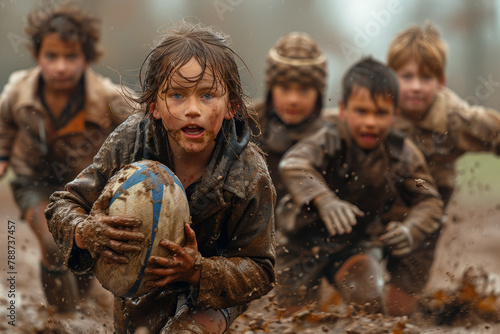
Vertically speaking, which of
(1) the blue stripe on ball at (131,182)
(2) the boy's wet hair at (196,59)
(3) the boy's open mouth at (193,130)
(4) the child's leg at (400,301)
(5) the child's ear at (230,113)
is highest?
(2) the boy's wet hair at (196,59)

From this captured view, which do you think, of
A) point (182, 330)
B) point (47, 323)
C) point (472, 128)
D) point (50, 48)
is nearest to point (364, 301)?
point (472, 128)

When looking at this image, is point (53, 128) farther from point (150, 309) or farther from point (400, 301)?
point (150, 309)

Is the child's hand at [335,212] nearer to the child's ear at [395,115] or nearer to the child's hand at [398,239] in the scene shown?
the child's hand at [398,239]

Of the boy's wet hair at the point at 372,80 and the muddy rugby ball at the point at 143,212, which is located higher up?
the boy's wet hair at the point at 372,80

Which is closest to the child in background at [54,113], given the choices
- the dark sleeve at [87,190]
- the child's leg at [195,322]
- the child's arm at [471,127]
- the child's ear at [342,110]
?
the child's ear at [342,110]

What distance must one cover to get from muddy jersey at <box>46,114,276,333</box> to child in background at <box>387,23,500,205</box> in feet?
10.9

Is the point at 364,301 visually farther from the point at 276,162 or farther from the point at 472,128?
the point at 472,128

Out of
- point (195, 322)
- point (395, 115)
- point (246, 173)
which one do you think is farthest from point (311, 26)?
point (195, 322)

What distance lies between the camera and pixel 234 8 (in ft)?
22.7

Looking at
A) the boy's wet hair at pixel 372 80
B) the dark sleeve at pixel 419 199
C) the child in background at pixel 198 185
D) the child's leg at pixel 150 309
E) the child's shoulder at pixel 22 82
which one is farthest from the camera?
the child's shoulder at pixel 22 82

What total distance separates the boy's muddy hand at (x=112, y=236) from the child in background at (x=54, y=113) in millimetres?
3568

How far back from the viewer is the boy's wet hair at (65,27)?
6477 mm

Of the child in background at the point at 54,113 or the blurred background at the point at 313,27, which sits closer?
the child in background at the point at 54,113

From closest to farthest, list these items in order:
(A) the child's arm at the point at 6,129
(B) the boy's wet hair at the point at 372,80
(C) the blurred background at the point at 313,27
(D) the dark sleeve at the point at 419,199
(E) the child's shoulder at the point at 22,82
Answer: (D) the dark sleeve at the point at 419,199 → (B) the boy's wet hair at the point at 372,80 → (A) the child's arm at the point at 6,129 → (E) the child's shoulder at the point at 22,82 → (C) the blurred background at the point at 313,27
